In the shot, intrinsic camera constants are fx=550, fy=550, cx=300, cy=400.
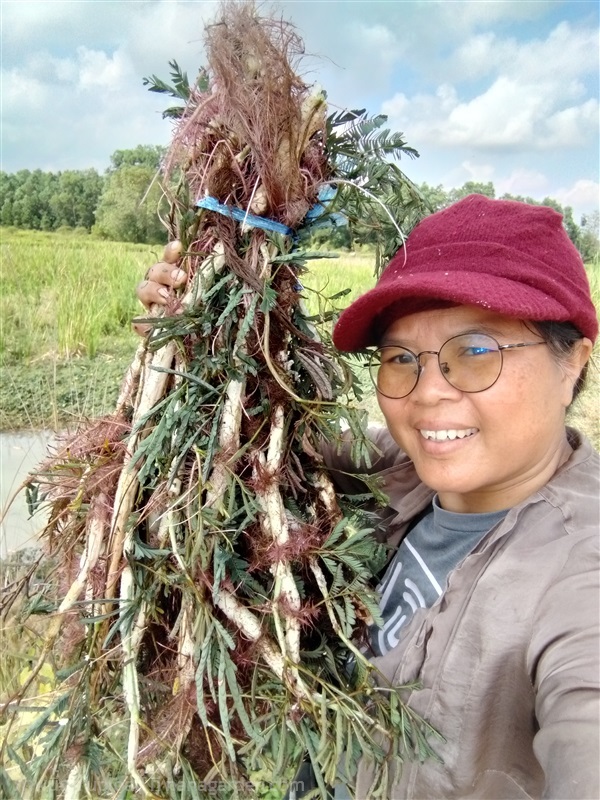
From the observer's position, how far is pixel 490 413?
688mm

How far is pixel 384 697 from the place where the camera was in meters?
0.70

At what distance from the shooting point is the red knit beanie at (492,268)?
0.66 meters

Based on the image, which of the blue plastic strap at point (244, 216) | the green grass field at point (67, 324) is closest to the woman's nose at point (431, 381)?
the blue plastic strap at point (244, 216)

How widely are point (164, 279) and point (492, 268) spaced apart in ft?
1.39

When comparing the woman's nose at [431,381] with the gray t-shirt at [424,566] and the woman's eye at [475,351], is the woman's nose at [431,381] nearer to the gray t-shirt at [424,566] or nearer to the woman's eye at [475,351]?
the woman's eye at [475,351]

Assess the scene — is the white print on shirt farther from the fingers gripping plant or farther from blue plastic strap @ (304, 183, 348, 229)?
blue plastic strap @ (304, 183, 348, 229)

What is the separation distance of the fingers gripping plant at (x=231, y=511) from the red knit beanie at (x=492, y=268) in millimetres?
90

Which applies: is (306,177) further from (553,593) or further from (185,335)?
(553,593)

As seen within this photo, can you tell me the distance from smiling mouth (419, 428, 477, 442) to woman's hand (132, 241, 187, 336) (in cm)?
39

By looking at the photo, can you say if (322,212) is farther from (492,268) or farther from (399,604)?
(399,604)

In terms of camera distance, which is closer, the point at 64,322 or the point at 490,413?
the point at 490,413

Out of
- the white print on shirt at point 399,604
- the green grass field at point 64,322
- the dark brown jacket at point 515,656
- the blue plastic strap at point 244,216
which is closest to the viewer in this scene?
the dark brown jacket at point 515,656

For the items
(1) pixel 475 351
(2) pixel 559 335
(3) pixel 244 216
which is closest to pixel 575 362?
(2) pixel 559 335

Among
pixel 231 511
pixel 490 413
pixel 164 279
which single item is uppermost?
pixel 164 279
